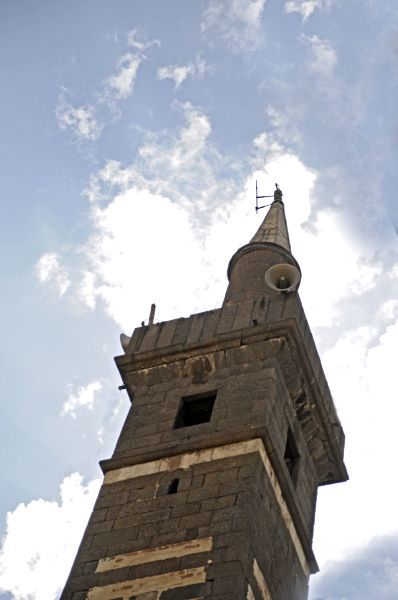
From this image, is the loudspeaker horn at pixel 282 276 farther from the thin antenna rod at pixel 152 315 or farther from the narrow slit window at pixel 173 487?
the narrow slit window at pixel 173 487

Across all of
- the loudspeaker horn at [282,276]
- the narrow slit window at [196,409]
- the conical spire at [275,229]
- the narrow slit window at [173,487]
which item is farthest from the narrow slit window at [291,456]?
the conical spire at [275,229]

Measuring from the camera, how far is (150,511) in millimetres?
21094

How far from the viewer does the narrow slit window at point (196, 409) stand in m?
23.7

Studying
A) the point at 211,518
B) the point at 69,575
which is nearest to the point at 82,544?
the point at 69,575

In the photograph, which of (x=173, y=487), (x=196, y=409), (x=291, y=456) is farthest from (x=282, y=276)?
(x=173, y=487)

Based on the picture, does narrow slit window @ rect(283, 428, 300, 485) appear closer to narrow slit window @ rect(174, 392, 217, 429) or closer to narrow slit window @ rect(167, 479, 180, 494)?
narrow slit window @ rect(174, 392, 217, 429)

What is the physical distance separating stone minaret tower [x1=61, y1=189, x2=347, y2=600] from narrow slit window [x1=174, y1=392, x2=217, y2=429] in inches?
1.0

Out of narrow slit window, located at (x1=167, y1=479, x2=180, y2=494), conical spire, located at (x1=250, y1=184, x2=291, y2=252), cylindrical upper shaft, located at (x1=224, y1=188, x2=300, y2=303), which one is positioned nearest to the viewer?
narrow slit window, located at (x1=167, y1=479, x2=180, y2=494)

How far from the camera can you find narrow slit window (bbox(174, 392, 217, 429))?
2373 centimetres

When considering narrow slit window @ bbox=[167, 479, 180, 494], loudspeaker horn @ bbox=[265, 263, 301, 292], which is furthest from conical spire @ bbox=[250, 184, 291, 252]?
narrow slit window @ bbox=[167, 479, 180, 494]

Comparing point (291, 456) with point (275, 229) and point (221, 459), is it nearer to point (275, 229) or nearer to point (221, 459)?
point (221, 459)

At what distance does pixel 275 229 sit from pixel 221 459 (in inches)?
371

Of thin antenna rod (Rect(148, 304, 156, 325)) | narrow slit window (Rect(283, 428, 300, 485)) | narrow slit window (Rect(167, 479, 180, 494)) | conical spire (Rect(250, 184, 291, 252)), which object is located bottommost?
narrow slit window (Rect(167, 479, 180, 494))

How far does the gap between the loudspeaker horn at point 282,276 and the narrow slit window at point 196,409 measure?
136 inches
